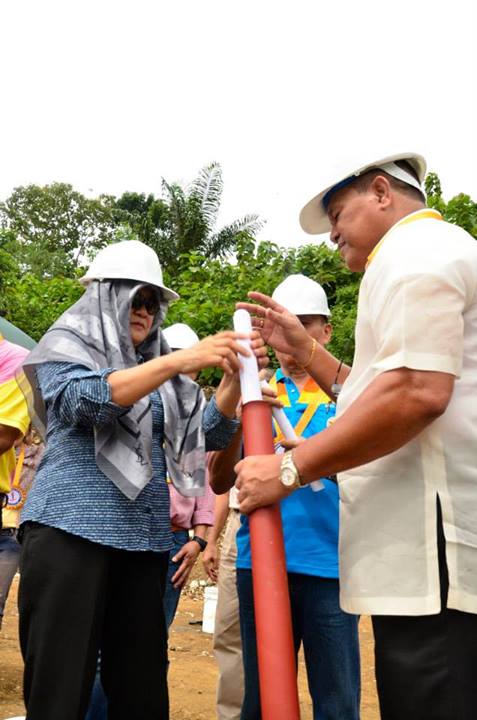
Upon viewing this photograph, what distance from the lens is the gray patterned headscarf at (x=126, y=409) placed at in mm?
2740

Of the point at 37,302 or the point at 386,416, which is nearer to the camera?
the point at 386,416

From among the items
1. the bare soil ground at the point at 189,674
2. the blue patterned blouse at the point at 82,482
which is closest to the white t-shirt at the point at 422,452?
the blue patterned blouse at the point at 82,482

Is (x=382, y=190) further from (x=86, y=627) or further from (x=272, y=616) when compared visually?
(x=86, y=627)

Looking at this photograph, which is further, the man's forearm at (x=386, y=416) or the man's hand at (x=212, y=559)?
the man's hand at (x=212, y=559)

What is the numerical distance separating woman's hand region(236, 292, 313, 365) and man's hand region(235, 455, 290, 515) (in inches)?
32.5

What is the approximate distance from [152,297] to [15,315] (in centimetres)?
947

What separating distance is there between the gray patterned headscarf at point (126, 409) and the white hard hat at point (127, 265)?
0.12 feet

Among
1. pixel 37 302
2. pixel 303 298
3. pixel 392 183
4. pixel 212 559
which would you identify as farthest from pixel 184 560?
pixel 37 302

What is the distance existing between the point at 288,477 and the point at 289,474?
11mm

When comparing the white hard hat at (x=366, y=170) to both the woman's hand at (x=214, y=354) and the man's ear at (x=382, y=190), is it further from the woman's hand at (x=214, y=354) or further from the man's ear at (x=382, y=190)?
the woman's hand at (x=214, y=354)

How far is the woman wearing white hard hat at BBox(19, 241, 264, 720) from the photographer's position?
2.62 m

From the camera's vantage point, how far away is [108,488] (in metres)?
2.75

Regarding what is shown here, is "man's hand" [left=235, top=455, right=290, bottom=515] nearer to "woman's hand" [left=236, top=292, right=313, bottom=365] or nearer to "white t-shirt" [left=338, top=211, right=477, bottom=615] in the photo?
"white t-shirt" [left=338, top=211, right=477, bottom=615]

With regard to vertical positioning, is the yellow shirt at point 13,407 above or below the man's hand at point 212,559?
above
